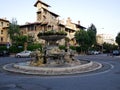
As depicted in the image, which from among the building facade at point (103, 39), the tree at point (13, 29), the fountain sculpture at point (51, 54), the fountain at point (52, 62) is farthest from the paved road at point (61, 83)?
Result: the building facade at point (103, 39)

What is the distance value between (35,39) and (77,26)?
2912cm

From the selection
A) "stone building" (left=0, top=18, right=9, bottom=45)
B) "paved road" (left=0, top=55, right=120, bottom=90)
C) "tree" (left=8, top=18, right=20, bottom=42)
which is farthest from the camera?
"stone building" (left=0, top=18, right=9, bottom=45)

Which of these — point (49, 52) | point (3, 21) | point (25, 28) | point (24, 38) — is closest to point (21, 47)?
point (24, 38)

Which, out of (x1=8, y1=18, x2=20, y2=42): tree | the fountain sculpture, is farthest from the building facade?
the fountain sculpture

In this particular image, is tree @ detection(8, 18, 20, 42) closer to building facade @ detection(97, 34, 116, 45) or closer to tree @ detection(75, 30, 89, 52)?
tree @ detection(75, 30, 89, 52)

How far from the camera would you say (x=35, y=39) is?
222ft

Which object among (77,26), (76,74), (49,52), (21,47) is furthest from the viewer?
(77,26)

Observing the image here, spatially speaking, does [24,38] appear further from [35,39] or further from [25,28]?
[25,28]

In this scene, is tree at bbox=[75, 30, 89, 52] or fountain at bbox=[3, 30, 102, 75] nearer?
fountain at bbox=[3, 30, 102, 75]

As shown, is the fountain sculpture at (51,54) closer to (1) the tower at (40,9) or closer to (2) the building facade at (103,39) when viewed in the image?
(1) the tower at (40,9)

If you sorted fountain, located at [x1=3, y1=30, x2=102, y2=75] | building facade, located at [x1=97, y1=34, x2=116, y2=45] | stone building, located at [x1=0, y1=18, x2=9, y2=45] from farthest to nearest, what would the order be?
1. building facade, located at [x1=97, y1=34, x2=116, y2=45]
2. stone building, located at [x1=0, y1=18, x2=9, y2=45]
3. fountain, located at [x1=3, y1=30, x2=102, y2=75]

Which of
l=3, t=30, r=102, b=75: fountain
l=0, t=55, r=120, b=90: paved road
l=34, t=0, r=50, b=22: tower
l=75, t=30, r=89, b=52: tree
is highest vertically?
l=34, t=0, r=50, b=22: tower

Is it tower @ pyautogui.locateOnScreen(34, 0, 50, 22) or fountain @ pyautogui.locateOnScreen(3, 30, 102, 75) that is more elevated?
tower @ pyautogui.locateOnScreen(34, 0, 50, 22)

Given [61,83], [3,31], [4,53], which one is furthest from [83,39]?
[61,83]
